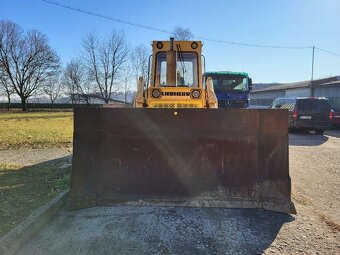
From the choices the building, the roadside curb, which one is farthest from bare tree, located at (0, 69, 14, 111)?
the roadside curb

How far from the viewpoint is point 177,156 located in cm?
540

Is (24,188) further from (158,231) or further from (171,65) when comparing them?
Answer: (171,65)

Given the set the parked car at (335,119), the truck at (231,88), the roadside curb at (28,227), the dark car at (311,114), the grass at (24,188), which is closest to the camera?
the roadside curb at (28,227)

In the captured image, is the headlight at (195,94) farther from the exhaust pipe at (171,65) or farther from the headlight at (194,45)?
the headlight at (194,45)

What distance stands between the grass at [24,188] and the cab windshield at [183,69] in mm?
3010

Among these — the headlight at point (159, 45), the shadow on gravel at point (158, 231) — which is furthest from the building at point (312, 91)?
the shadow on gravel at point (158, 231)

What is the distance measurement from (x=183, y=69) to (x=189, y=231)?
472 centimetres

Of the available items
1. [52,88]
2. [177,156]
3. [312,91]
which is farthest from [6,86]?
[177,156]

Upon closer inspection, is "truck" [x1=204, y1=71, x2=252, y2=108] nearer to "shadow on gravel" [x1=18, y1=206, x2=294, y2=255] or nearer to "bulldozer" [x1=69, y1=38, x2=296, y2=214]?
"bulldozer" [x1=69, y1=38, x2=296, y2=214]

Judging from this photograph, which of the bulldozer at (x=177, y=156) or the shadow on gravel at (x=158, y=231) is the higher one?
the bulldozer at (x=177, y=156)

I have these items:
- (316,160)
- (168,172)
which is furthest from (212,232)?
(316,160)

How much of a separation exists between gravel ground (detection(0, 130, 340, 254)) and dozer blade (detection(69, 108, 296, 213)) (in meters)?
0.22

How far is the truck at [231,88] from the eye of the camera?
15.2 meters

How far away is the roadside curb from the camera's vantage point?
3973mm
